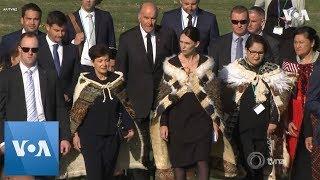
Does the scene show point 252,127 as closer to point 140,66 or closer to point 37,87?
point 140,66

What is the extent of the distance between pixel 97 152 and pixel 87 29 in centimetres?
227

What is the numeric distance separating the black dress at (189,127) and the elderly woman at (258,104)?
1.74ft

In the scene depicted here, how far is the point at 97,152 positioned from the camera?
40.5ft

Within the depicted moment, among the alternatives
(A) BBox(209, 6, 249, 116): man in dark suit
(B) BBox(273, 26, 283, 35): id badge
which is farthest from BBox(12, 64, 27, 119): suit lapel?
(B) BBox(273, 26, 283, 35): id badge

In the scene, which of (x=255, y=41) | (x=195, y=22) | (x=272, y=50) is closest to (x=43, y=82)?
(x=255, y=41)

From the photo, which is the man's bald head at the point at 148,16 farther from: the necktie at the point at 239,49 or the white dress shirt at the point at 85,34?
the necktie at the point at 239,49

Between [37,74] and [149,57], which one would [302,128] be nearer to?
[149,57]

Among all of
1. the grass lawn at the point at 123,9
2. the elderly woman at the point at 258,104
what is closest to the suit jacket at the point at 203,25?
the elderly woman at the point at 258,104

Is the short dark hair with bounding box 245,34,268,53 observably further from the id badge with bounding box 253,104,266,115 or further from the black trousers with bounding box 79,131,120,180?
the black trousers with bounding box 79,131,120,180

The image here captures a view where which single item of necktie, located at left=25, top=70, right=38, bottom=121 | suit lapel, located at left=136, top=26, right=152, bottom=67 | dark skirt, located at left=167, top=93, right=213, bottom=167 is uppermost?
suit lapel, located at left=136, top=26, right=152, bottom=67

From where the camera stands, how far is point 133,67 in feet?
44.2

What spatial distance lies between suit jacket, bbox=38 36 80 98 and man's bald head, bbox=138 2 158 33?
2.87 ft

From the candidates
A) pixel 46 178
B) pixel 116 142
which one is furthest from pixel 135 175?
pixel 46 178

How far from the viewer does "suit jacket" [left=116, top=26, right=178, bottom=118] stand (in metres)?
13.4
